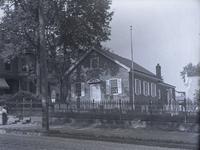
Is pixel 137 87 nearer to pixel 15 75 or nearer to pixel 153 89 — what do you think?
pixel 153 89

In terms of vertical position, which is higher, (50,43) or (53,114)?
(50,43)

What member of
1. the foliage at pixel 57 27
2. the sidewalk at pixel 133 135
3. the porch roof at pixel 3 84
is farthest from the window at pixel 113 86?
the sidewalk at pixel 133 135

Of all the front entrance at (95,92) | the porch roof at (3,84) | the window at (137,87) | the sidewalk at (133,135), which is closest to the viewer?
the sidewalk at (133,135)

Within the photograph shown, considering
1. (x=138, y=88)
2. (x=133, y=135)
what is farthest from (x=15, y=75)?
(x=133, y=135)

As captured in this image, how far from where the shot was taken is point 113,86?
132 ft

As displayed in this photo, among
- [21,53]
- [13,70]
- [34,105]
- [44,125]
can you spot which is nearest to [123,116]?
[44,125]

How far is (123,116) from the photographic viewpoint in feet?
76.2

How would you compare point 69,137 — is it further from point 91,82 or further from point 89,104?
point 91,82

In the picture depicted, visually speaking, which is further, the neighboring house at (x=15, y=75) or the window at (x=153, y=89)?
the neighboring house at (x=15, y=75)

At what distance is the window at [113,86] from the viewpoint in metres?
39.7

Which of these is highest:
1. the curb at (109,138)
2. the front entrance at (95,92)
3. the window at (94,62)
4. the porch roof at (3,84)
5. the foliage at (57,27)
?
the foliage at (57,27)

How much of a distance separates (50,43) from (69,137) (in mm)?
20903

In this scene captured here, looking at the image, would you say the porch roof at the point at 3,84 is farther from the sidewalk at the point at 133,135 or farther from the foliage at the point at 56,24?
the sidewalk at the point at 133,135

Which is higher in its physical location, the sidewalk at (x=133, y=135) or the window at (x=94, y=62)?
the window at (x=94, y=62)
